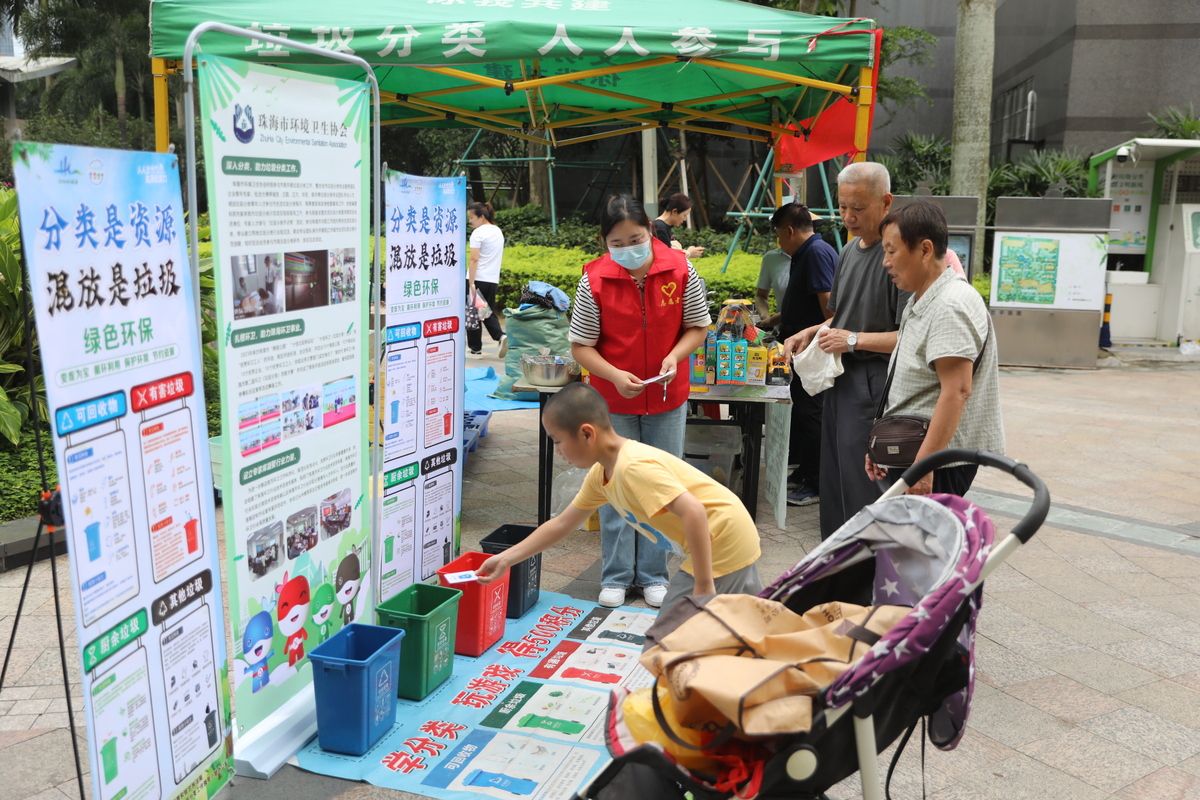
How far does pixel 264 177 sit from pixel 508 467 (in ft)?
13.3

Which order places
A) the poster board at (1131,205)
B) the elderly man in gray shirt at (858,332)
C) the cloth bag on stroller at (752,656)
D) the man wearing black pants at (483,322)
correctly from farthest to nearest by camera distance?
the poster board at (1131,205) < the man wearing black pants at (483,322) < the elderly man in gray shirt at (858,332) < the cloth bag on stroller at (752,656)

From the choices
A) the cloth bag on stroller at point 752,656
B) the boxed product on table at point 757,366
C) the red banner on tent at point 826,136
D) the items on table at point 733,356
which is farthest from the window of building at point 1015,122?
the cloth bag on stroller at point 752,656

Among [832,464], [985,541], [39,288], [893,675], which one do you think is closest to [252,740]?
[39,288]

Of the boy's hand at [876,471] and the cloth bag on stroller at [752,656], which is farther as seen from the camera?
the boy's hand at [876,471]

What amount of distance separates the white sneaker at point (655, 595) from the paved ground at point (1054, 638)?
0.29 m

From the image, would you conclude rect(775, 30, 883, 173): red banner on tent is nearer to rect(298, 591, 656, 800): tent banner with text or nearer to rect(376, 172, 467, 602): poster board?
rect(376, 172, 467, 602): poster board

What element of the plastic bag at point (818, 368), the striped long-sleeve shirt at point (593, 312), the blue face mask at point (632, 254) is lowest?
the plastic bag at point (818, 368)

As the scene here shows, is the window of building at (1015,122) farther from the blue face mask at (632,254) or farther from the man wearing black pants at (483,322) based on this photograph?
the blue face mask at (632,254)

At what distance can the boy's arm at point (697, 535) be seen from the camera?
2781mm

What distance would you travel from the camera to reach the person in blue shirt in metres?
5.59

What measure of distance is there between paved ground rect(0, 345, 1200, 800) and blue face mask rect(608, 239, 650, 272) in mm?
1592

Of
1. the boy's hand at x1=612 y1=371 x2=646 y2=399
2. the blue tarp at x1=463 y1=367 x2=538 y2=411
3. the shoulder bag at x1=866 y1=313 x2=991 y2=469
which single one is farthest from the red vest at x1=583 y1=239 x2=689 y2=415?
the blue tarp at x1=463 y1=367 x2=538 y2=411

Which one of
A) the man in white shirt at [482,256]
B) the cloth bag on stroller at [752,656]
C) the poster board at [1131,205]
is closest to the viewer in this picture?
A: the cloth bag on stroller at [752,656]

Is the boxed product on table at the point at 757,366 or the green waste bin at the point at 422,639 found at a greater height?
the boxed product on table at the point at 757,366
